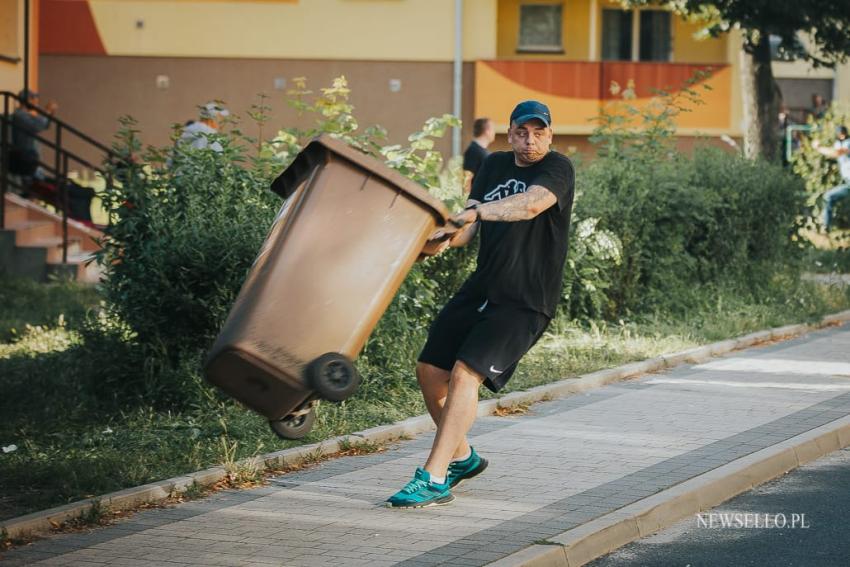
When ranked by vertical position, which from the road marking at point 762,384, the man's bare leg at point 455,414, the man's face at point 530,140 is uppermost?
the man's face at point 530,140

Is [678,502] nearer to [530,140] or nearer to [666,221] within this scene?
[530,140]

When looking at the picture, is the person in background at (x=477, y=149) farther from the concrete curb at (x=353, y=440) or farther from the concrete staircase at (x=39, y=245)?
the concrete staircase at (x=39, y=245)

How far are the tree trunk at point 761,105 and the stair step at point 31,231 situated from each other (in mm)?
9713

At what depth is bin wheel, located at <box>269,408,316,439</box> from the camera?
6.16 m

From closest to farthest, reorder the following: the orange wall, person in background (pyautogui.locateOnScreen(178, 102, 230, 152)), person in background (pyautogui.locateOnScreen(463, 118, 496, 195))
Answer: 1. person in background (pyautogui.locateOnScreen(178, 102, 230, 152))
2. person in background (pyautogui.locateOnScreen(463, 118, 496, 195))
3. the orange wall

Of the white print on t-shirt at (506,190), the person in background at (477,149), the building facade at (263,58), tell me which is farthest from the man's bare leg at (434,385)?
the building facade at (263,58)

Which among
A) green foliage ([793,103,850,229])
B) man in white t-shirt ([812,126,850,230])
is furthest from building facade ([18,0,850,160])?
man in white t-shirt ([812,126,850,230])

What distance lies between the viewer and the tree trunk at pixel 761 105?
809 inches

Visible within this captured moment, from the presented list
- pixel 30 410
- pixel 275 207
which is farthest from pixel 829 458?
pixel 30 410

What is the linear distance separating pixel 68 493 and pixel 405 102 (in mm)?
24735

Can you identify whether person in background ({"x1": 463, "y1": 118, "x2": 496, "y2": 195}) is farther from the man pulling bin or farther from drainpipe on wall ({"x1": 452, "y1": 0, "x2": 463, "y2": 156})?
drainpipe on wall ({"x1": 452, "y1": 0, "x2": 463, "y2": 156})

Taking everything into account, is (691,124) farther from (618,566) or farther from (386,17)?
(618,566)

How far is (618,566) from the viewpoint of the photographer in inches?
241

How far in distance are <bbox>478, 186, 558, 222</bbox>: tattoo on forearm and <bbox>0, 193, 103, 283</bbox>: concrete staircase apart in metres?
10.0
